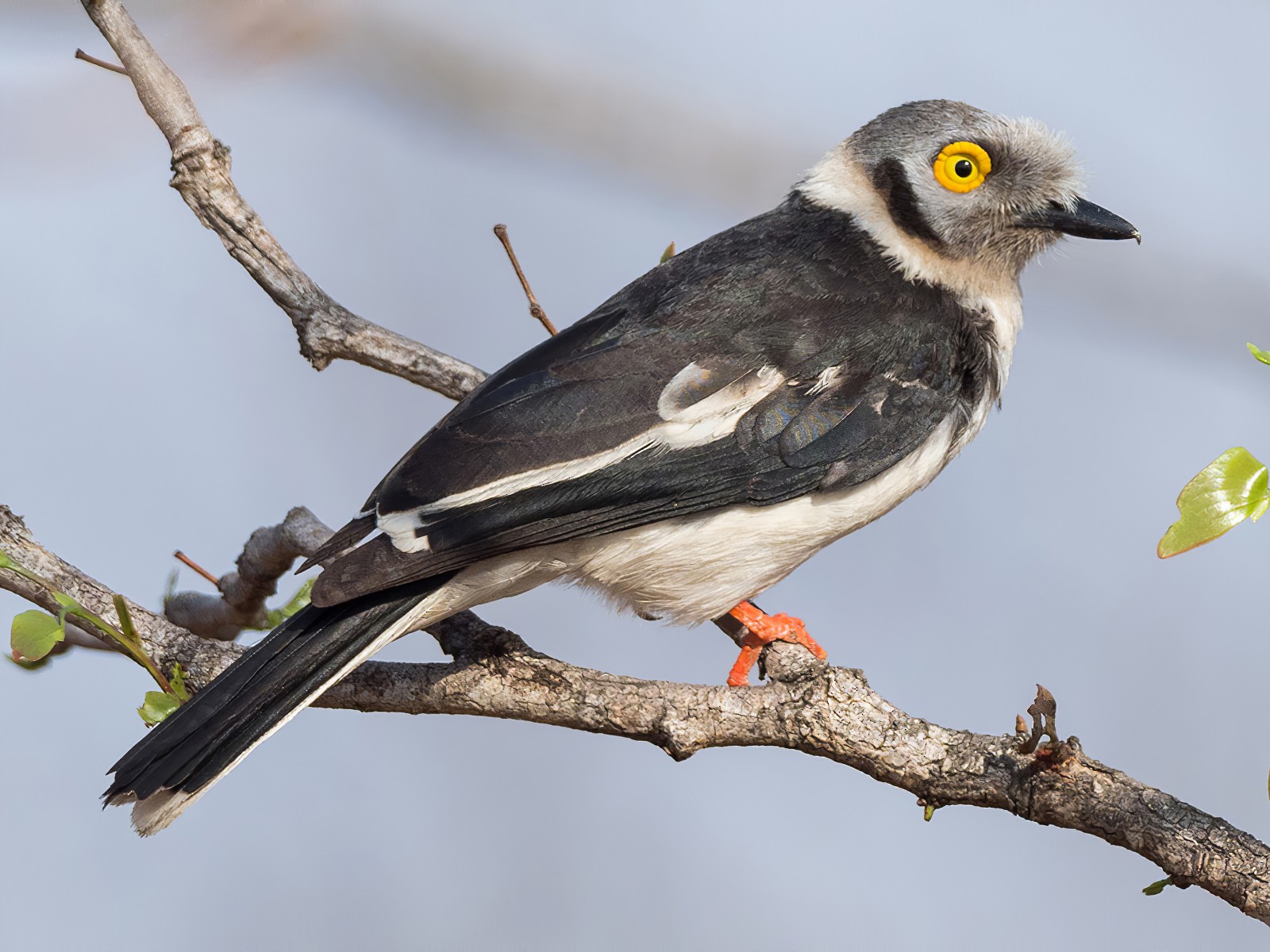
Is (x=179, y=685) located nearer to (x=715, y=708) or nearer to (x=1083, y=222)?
(x=715, y=708)

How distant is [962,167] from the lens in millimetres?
3916

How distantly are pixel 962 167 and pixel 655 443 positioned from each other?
4.94 ft

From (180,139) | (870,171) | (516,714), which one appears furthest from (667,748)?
(180,139)

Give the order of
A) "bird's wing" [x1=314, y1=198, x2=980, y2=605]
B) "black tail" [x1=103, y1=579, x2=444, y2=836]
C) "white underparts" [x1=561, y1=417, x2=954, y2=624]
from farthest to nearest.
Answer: "white underparts" [x1=561, y1=417, x2=954, y2=624] → "bird's wing" [x1=314, y1=198, x2=980, y2=605] → "black tail" [x1=103, y1=579, x2=444, y2=836]

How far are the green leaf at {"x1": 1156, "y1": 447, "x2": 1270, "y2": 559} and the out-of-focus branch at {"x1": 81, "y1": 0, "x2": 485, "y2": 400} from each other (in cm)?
248

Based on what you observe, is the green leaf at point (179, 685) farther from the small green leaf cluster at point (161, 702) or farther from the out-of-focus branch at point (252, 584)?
the out-of-focus branch at point (252, 584)

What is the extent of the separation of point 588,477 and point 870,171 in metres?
1.60

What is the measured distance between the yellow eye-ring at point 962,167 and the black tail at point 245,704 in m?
2.16

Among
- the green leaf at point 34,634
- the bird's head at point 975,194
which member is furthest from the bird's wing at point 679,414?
the green leaf at point 34,634

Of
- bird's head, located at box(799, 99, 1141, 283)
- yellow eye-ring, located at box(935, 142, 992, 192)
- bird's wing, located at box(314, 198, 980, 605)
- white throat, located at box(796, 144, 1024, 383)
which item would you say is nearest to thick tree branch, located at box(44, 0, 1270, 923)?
bird's wing, located at box(314, 198, 980, 605)

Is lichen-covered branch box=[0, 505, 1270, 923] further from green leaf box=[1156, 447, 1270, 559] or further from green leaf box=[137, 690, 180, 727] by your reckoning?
green leaf box=[1156, 447, 1270, 559]

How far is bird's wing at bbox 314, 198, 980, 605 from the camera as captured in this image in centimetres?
305

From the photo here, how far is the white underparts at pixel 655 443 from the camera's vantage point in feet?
9.87

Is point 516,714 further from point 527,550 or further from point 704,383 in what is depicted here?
point 704,383
